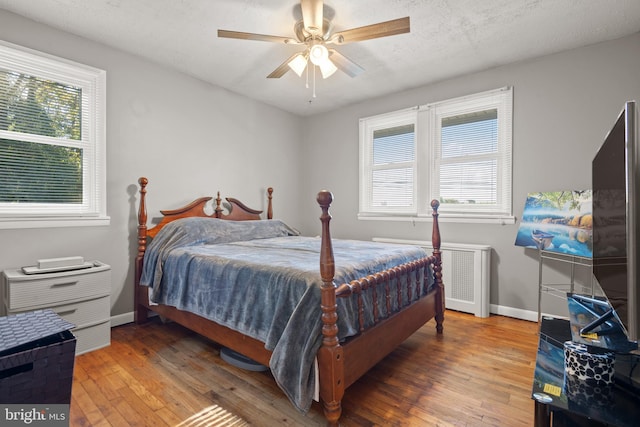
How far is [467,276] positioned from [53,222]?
3.89 m

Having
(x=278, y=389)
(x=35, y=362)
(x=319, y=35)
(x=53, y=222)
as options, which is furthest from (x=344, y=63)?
(x=53, y=222)

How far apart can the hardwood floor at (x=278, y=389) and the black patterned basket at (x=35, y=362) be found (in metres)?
0.44

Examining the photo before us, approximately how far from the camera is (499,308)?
326 centimetres

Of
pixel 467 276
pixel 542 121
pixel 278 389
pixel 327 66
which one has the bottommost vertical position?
pixel 278 389

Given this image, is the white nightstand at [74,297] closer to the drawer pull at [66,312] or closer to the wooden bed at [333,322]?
the drawer pull at [66,312]

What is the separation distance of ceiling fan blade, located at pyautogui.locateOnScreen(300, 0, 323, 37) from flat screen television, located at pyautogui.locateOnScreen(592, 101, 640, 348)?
1790mm

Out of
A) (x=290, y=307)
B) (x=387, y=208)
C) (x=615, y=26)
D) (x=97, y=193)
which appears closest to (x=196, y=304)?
(x=290, y=307)

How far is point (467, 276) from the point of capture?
10.9ft

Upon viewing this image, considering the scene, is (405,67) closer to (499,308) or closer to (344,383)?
(499,308)

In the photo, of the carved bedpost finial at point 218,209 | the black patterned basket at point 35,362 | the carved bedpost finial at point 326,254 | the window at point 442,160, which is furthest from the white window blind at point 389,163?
the black patterned basket at point 35,362

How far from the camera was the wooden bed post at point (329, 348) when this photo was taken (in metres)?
1.54

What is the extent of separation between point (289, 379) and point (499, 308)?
2.64 meters

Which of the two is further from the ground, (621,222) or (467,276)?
(621,222)

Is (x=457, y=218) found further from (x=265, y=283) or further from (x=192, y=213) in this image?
(x=192, y=213)
